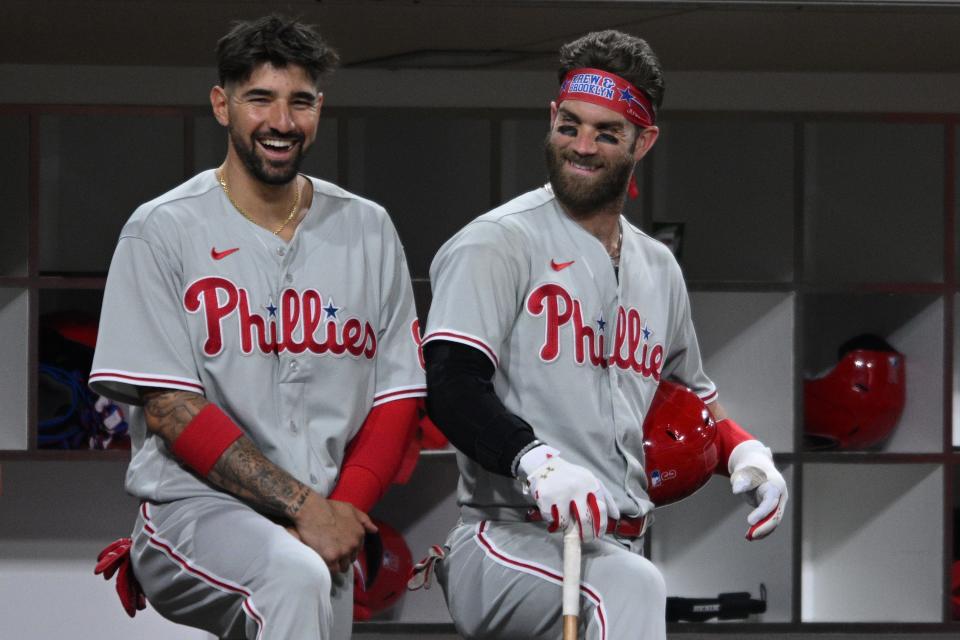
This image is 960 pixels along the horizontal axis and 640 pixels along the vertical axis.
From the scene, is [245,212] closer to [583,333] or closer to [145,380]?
[145,380]

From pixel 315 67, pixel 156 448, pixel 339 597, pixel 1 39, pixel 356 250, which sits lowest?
pixel 339 597

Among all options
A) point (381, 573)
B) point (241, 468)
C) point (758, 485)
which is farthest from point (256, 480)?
point (381, 573)

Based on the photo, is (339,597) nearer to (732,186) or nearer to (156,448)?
(156,448)

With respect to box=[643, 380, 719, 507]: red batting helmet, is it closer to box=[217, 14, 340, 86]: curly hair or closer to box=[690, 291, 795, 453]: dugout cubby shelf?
box=[217, 14, 340, 86]: curly hair

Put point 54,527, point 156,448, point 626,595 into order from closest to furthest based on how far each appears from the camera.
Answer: point 626,595
point 156,448
point 54,527

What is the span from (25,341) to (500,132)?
1230 millimetres

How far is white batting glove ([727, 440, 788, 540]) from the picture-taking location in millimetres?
2016

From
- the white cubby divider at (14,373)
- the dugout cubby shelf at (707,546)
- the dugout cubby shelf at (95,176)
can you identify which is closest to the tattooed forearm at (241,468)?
the white cubby divider at (14,373)

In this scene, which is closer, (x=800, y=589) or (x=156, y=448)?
(x=156, y=448)

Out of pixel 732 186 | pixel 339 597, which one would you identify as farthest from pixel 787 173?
pixel 339 597

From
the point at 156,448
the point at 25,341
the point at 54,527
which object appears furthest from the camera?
the point at 54,527

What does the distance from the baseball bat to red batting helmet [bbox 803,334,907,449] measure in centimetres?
194

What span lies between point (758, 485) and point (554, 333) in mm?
387

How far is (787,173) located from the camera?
3512mm
